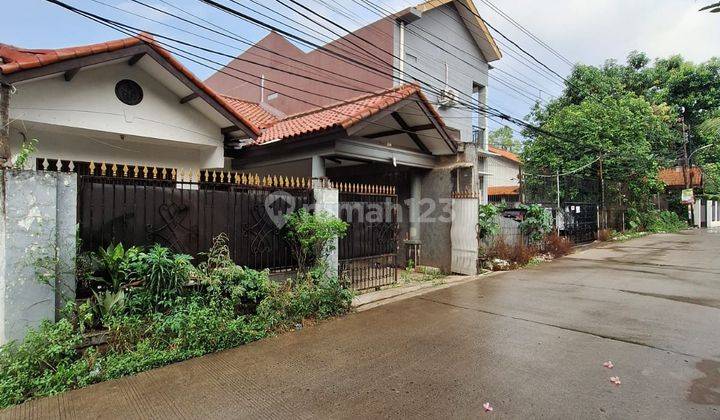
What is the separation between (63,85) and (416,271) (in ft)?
24.8

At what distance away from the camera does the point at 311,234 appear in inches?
226

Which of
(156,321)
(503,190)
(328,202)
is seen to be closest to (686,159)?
(503,190)

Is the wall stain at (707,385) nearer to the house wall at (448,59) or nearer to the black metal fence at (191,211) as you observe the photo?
the black metal fence at (191,211)

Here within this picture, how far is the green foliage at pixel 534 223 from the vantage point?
11.3m

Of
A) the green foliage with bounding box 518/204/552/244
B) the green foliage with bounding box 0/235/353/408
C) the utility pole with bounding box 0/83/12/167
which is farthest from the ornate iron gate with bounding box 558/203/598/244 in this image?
the utility pole with bounding box 0/83/12/167

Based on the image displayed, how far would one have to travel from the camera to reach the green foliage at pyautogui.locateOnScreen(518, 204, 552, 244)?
11.3 metres

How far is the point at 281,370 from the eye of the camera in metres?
3.68

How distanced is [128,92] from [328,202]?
3.86 meters

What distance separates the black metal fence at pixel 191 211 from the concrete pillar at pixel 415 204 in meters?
3.85

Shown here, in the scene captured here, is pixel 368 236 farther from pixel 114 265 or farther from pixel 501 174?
pixel 501 174

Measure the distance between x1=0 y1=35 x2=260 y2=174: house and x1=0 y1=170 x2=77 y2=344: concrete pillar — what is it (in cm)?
160

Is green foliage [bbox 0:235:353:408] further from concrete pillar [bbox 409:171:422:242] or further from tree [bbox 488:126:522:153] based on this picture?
tree [bbox 488:126:522:153]

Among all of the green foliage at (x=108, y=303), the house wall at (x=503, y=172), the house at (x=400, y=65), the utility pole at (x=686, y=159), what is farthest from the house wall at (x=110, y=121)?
the utility pole at (x=686, y=159)

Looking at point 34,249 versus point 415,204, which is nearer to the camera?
point 34,249
